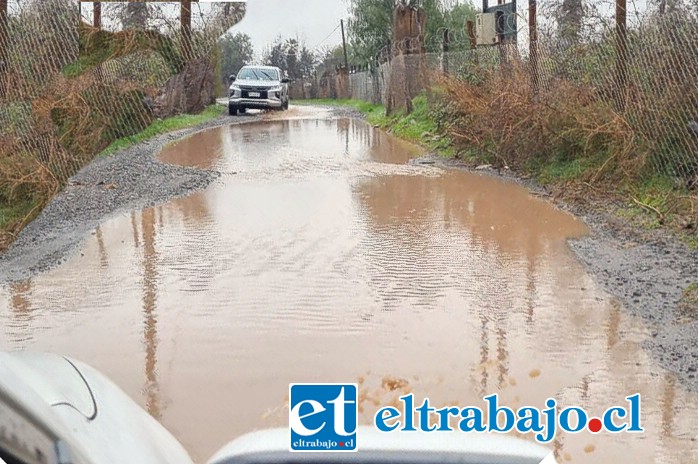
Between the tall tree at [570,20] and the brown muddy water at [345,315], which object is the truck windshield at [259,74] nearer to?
the tall tree at [570,20]

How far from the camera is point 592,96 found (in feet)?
28.7

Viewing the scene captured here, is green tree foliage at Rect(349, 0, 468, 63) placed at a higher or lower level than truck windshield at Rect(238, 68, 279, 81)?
higher

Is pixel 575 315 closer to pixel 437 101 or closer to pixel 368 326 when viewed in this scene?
pixel 368 326

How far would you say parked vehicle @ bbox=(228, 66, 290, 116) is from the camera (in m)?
20.5

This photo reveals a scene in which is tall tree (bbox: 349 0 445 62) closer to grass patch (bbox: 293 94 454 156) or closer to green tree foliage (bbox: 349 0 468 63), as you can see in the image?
green tree foliage (bbox: 349 0 468 63)

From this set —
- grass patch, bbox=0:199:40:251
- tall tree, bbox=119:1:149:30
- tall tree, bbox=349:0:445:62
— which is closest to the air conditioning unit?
grass patch, bbox=0:199:40:251

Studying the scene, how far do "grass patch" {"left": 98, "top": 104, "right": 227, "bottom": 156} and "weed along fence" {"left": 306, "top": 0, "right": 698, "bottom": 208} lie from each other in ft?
15.3

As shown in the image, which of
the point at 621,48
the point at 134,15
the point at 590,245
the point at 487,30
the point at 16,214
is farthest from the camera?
the point at 487,30

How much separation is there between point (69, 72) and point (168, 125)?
10279 mm

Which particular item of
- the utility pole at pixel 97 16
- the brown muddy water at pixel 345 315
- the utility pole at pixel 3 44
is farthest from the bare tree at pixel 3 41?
the brown muddy water at pixel 345 315

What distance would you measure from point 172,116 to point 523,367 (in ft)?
45.5

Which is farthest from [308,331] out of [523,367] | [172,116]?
[172,116]

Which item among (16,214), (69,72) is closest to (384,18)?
(16,214)

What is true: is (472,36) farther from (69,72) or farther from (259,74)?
(69,72)
